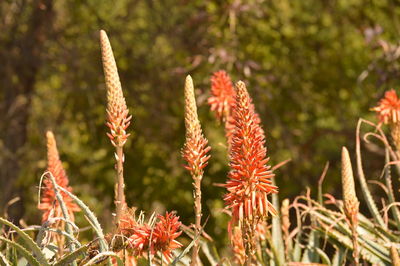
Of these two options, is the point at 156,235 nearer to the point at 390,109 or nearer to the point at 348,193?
the point at 348,193

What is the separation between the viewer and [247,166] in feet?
6.23

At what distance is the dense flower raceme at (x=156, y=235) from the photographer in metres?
1.87

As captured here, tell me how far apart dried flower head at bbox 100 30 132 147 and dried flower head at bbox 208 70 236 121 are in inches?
30.8

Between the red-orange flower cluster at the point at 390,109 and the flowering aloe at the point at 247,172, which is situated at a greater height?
the red-orange flower cluster at the point at 390,109

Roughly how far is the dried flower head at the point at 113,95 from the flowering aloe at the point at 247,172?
0.29m

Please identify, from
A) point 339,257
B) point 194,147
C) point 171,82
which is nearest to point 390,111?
point 339,257

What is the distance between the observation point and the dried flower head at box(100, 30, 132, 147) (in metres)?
1.82

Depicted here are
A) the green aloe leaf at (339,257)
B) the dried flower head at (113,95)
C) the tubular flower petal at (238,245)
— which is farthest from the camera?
the green aloe leaf at (339,257)

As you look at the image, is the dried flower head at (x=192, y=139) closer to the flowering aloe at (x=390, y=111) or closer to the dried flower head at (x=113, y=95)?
the dried flower head at (x=113, y=95)

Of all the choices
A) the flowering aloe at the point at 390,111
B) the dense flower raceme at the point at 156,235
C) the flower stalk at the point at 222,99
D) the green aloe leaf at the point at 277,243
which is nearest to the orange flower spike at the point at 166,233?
the dense flower raceme at the point at 156,235

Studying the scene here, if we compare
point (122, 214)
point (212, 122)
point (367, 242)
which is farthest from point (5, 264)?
point (212, 122)

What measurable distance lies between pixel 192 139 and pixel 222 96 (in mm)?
802

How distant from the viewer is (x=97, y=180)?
6.70m

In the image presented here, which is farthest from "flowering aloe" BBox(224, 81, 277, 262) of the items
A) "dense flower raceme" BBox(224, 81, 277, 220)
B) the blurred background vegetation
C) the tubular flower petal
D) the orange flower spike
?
the blurred background vegetation
